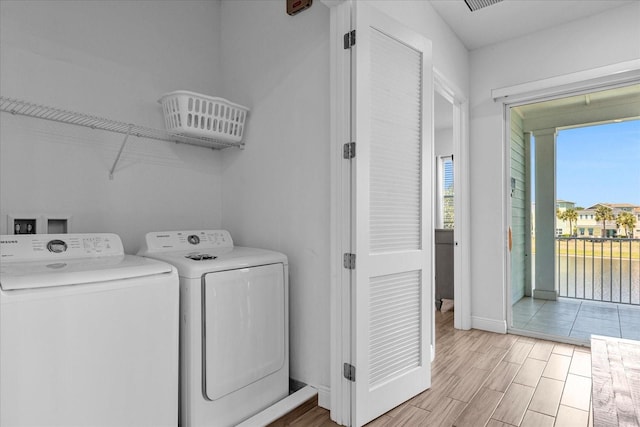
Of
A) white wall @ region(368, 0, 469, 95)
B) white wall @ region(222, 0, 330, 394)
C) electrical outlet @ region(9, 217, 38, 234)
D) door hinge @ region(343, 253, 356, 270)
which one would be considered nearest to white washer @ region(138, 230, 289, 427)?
white wall @ region(222, 0, 330, 394)

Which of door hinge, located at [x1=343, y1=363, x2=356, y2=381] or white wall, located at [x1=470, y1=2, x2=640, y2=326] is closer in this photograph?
door hinge, located at [x1=343, y1=363, x2=356, y2=381]

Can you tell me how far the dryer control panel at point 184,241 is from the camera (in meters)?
2.18

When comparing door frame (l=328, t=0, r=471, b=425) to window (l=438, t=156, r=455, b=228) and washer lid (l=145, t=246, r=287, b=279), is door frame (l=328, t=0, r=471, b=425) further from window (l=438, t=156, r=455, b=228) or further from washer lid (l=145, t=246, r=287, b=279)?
window (l=438, t=156, r=455, b=228)

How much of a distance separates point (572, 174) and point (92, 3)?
147 inches

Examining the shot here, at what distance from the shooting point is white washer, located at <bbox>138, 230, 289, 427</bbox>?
5.73 feet

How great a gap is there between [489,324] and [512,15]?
2.70 meters

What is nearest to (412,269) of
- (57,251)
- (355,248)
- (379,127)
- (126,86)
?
(355,248)

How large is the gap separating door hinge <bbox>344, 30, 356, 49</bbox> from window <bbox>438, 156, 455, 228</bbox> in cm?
509

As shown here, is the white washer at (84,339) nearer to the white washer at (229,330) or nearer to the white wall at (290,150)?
the white washer at (229,330)

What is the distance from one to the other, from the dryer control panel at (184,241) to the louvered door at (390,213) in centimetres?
106

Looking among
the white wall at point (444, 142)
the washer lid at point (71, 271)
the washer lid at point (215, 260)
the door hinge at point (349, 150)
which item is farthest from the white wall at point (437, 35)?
the white wall at point (444, 142)

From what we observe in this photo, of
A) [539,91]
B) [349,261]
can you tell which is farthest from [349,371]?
[539,91]

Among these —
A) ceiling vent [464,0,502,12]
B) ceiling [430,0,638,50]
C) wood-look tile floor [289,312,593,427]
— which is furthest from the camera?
ceiling [430,0,638,50]

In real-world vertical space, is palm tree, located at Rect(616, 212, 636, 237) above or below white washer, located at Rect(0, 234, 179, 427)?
above
